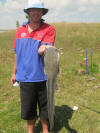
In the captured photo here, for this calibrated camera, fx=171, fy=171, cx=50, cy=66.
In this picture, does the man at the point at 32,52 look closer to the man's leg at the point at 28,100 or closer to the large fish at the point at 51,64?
the man's leg at the point at 28,100

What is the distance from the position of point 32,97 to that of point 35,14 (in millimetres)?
1306

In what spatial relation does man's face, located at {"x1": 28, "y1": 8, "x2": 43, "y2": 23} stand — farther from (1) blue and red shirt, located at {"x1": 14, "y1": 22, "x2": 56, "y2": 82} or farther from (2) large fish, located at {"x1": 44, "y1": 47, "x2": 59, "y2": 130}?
(2) large fish, located at {"x1": 44, "y1": 47, "x2": 59, "y2": 130}

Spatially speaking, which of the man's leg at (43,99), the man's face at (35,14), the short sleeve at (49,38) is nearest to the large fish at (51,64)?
the short sleeve at (49,38)

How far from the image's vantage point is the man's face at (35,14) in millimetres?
2393

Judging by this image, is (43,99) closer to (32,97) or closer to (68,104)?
(32,97)

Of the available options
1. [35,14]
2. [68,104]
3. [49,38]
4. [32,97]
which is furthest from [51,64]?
[68,104]

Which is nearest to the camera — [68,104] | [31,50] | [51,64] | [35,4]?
[51,64]

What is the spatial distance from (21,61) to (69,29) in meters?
21.7

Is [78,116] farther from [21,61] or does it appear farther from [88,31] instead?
[88,31]

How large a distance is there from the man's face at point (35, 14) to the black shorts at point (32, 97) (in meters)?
0.97

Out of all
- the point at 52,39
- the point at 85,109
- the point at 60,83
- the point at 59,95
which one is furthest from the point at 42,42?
the point at 60,83

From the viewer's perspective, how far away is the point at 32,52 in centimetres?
251

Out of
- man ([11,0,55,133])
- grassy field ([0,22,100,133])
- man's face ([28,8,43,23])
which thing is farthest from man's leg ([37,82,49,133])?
man's face ([28,8,43,23])

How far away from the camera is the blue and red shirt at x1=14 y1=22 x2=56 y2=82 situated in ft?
8.05
